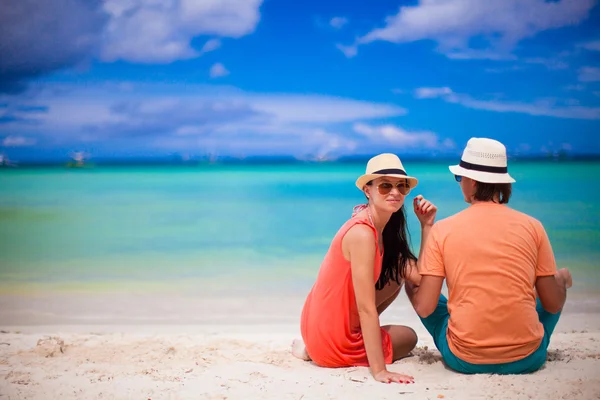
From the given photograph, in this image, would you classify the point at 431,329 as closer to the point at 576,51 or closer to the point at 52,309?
the point at 52,309

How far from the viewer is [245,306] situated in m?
4.32

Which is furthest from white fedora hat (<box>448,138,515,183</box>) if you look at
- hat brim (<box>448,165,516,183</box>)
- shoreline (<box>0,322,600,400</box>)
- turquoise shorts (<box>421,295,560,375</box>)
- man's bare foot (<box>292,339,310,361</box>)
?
man's bare foot (<box>292,339,310,361</box>)

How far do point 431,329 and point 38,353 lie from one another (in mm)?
1805

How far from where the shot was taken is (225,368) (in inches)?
101

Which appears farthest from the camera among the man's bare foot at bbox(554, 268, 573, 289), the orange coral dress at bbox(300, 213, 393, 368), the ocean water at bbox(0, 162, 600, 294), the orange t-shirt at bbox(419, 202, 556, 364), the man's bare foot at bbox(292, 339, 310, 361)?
the ocean water at bbox(0, 162, 600, 294)

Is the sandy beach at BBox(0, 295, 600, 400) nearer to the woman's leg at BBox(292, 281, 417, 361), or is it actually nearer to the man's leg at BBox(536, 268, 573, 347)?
the woman's leg at BBox(292, 281, 417, 361)

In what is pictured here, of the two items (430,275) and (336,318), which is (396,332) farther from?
(430,275)

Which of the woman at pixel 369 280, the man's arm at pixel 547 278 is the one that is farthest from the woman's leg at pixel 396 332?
the man's arm at pixel 547 278

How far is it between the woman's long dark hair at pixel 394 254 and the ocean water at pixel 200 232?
86.5 inches

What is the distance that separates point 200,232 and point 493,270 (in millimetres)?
6137

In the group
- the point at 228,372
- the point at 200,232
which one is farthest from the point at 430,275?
the point at 200,232

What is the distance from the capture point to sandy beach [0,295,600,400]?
2.21 meters

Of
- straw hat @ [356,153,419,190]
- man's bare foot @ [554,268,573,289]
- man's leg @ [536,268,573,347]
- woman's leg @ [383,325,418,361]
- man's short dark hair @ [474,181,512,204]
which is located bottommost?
woman's leg @ [383,325,418,361]

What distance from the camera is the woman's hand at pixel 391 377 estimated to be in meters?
2.29
